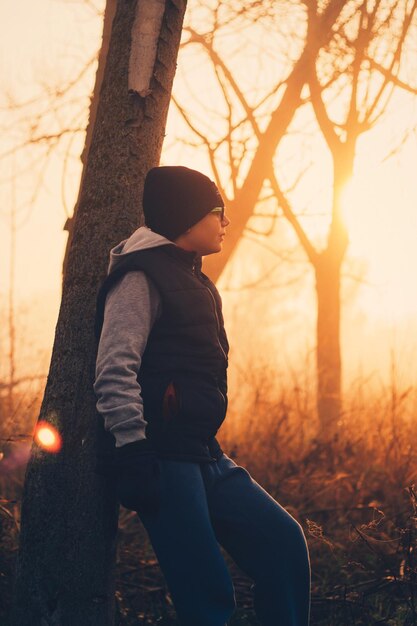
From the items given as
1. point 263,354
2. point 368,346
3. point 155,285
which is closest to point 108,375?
point 155,285

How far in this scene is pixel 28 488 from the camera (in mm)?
2613

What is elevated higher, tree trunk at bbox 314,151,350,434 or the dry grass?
tree trunk at bbox 314,151,350,434

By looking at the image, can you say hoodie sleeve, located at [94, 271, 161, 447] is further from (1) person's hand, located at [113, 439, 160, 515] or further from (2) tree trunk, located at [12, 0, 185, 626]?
(2) tree trunk, located at [12, 0, 185, 626]

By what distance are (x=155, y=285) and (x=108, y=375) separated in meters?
0.33

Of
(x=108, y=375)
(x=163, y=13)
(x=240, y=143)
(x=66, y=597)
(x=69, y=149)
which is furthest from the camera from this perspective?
(x=240, y=143)

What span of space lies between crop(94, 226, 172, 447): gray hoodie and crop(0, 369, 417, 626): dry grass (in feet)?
3.21

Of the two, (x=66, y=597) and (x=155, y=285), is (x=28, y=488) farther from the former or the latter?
(x=155, y=285)

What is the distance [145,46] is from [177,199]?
803mm

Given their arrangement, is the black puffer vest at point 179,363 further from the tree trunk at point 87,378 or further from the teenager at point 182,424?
the tree trunk at point 87,378

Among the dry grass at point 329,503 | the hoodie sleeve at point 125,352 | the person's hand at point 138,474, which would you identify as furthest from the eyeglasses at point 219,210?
the dry grass at point 329,503

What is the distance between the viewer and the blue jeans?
2070 millimetres

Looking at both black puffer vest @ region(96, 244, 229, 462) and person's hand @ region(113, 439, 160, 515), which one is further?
black puffer vest @ region(96, 244, 229, 462)

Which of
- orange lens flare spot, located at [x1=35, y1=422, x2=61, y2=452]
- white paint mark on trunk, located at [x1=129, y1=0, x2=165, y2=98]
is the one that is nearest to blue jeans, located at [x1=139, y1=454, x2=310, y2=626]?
orange lens flare spot, located at [x1=35, y1=422, x2=61, y2=452]

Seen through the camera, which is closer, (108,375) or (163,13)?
(108,375)
